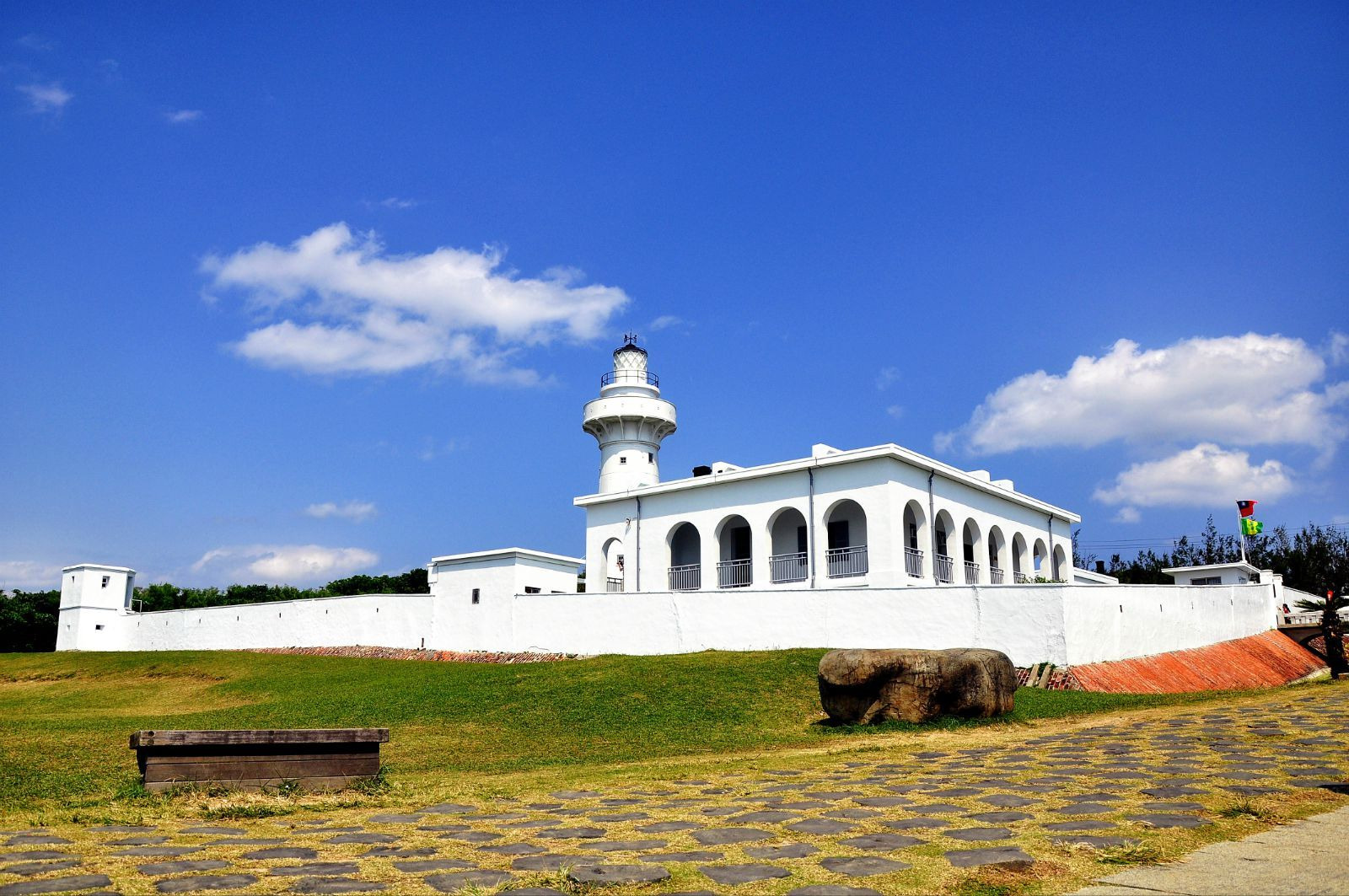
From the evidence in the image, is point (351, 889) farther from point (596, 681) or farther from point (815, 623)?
point (815, 623)

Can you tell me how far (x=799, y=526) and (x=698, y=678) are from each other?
39.4 feet

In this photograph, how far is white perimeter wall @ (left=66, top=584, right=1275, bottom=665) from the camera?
20172 millimetres

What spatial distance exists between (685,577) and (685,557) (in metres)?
1.04

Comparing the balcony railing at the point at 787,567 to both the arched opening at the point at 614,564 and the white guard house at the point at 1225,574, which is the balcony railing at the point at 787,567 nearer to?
the arched opening at the point at 614,564

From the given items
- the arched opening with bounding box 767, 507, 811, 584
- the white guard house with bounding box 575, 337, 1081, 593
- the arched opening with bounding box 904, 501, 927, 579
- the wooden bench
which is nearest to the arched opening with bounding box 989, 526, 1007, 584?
the white guard house with bounding box 575, 337, 1081, 593

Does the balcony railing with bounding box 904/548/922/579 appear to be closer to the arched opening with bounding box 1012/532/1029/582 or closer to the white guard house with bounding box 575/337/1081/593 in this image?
the white guard house with bounding box 575/337/1081/593

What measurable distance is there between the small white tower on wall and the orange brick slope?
19338 mm

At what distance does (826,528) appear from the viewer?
2841 cm

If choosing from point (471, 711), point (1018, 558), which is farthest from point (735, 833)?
point (1018, 558)

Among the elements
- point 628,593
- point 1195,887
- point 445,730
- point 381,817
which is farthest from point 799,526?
point 1195,887

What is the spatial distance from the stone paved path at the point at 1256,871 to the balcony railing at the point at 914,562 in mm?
22143

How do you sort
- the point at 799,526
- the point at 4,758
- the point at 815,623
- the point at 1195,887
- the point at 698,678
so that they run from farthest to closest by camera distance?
the point at 799,526 < the point at 815,623 < the point at 698,678 < the point at 4,758 < the point at 1195,887

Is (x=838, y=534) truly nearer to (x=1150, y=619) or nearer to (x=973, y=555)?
(x=973, y=555)

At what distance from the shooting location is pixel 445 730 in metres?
14.8
